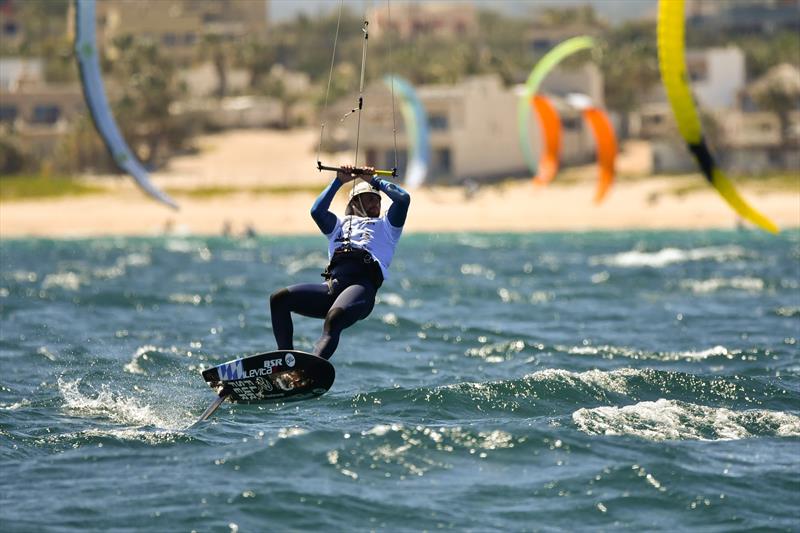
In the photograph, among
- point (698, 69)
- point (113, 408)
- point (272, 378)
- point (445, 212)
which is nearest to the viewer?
point (272, 378)

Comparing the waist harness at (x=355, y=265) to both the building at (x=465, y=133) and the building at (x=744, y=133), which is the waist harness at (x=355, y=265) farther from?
the building at (x=465, y=133)

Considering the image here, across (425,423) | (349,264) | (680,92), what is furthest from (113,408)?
(680,92)

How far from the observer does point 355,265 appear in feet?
45.9

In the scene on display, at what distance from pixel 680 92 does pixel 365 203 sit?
4836 millimetres

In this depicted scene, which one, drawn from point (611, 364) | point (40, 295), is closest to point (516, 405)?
point (611, 364)

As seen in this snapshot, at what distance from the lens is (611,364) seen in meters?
18.0

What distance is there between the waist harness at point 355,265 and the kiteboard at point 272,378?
3.33 feet

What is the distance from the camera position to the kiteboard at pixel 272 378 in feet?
43.9

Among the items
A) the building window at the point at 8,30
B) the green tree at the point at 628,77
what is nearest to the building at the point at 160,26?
the building window at the point at 8,30

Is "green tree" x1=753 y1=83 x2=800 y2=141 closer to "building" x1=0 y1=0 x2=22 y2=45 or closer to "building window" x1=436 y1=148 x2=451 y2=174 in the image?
"building window" x1=436 y1=148 x2=451 y2=174

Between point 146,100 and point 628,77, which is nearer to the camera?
point 146,100

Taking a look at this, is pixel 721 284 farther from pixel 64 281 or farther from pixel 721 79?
pixel 721 79

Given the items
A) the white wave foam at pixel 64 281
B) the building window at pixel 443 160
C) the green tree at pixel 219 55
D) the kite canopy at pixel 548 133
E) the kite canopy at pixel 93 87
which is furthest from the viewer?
the green tree at pixel 219 55

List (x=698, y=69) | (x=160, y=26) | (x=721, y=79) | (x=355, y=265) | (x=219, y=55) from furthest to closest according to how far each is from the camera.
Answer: (x=160, y=26) < (x=219, y=55) < (x=698, y=69) < (x=721, y=79) < (x=355, y=265)
